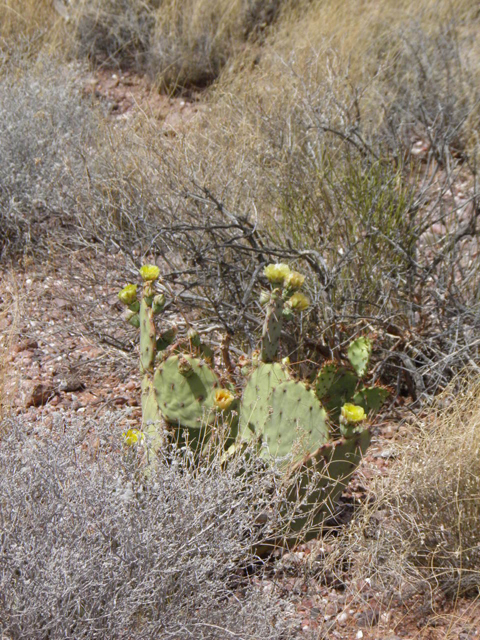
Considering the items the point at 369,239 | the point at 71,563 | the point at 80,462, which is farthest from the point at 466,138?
the point at 71,563

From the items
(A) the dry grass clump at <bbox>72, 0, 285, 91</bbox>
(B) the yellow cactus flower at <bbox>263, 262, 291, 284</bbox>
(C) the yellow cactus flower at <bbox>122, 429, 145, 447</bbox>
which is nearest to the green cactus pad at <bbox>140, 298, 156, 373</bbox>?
(C) the yellow cactus flower at <bbox>122, 429, 145, 447</bbox>

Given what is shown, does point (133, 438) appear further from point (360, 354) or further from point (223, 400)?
point (360, 354)

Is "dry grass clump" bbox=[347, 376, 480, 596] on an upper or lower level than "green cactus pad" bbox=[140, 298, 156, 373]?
lower

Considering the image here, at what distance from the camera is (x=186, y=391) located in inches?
93.8

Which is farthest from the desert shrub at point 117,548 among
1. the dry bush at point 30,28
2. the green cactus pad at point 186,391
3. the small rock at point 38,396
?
the dry bush at point 30,28

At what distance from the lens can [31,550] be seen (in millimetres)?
1801

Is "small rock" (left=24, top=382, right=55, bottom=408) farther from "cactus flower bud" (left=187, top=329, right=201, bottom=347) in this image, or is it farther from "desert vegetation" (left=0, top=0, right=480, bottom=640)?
"cactus flower bud" (left=187, top=329, right=201, bottom=347)

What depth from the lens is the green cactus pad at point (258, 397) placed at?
7.81 ft

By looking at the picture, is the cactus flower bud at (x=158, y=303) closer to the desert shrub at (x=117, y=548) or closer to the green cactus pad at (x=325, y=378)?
the desert shrub at (x=117, y=548)

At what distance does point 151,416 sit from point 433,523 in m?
1.00

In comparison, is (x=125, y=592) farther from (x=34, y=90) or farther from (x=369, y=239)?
(x=34, y=90)

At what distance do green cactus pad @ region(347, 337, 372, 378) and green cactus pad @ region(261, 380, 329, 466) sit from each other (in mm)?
387

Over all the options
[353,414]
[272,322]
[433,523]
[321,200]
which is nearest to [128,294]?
[272,322]

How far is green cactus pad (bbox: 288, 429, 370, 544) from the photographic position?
222 centimetres
